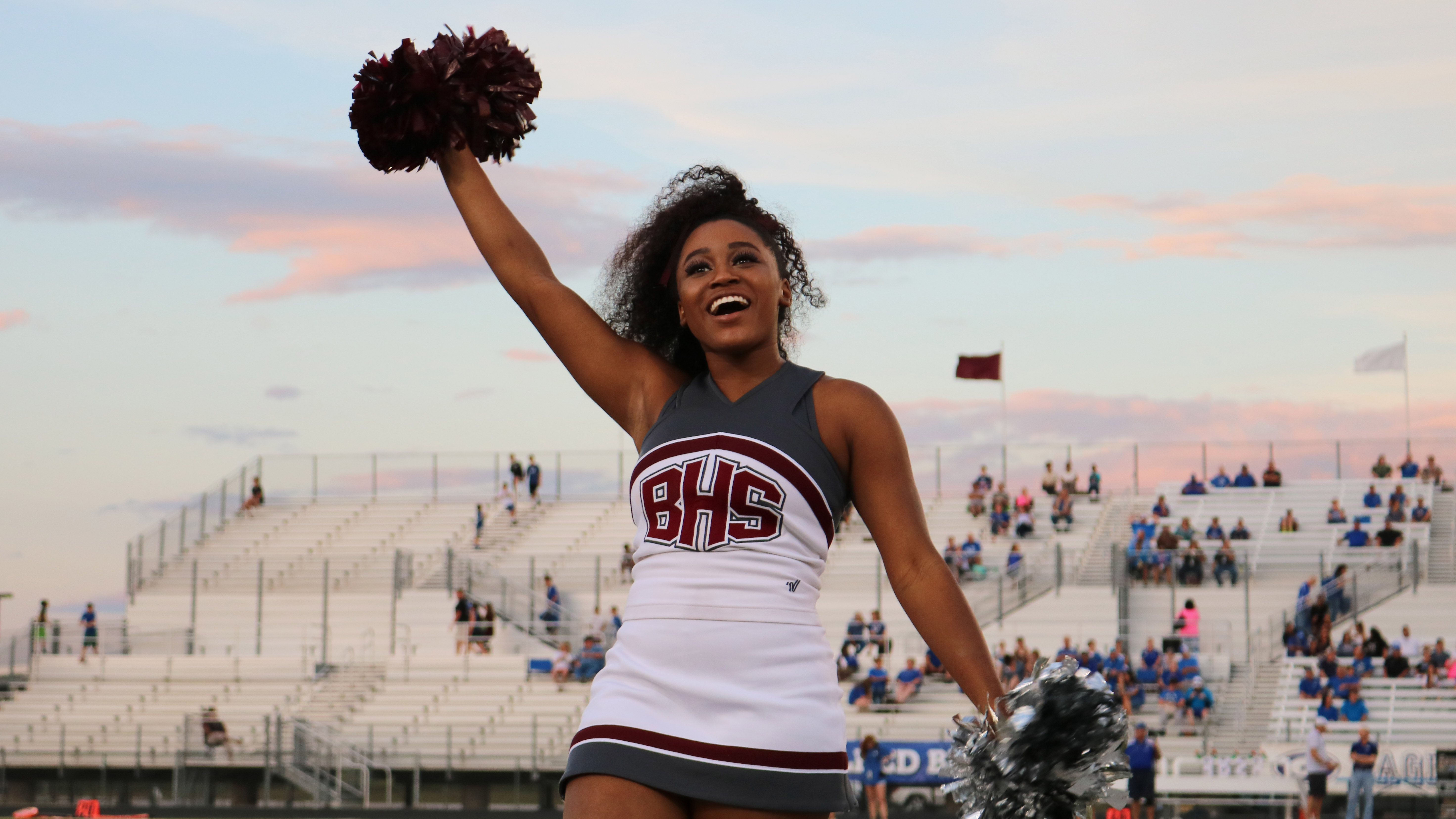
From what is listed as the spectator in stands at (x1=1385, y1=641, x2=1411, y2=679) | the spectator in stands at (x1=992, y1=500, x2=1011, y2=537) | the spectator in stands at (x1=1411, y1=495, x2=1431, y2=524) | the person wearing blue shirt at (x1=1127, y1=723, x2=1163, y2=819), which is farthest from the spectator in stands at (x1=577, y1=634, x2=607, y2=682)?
the spectator in stands at (x1=1411, y1=495, x2=1431, y2=524)

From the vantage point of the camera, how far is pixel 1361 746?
16438 mm

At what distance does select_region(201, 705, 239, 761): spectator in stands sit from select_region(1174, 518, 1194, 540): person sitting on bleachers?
569 inches

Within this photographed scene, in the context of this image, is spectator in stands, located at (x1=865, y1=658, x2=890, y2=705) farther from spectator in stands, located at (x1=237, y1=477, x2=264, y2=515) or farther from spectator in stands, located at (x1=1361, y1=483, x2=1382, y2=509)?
spectator in stands, located at (x1=237, y1=477, x2=264, y2=515)

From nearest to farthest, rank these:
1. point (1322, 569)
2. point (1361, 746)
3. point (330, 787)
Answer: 1. point (1361, 746)
2. point (330, 787)
3. point (1322, 569)

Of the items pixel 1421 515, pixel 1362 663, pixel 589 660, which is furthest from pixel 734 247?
pixel 1421 515

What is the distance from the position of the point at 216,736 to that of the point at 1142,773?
39.3ft

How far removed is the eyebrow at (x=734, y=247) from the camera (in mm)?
2957

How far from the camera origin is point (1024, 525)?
27859mm

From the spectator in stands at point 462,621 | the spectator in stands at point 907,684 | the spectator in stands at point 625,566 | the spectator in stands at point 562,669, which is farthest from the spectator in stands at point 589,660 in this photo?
the spectator in stands at point 907,684

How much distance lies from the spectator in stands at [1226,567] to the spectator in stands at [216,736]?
14.3 m

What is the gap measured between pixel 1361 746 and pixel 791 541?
604 inches

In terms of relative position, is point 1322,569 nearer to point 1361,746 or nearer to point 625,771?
point 1361,746

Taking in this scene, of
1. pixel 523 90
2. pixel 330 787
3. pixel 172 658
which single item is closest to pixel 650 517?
pixel 523 90

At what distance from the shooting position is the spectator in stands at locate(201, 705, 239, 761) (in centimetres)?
2117
